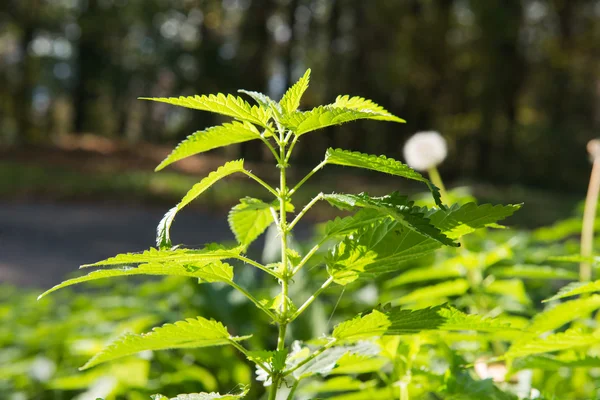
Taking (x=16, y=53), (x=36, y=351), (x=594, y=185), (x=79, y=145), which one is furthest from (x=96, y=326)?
(x=16, y=53)

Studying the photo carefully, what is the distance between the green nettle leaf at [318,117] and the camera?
59 cm

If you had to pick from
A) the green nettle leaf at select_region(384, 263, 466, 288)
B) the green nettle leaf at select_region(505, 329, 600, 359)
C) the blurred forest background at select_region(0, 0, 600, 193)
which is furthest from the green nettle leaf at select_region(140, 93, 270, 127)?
the blurred forest background at select_region(0, 0, 600, 193)

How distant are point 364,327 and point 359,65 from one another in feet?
59.8

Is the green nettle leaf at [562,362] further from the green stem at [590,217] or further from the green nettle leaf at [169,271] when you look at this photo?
the green stem at [590,217]

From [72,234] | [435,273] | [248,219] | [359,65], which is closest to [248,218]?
[248,219]

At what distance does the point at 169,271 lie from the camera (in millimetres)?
604

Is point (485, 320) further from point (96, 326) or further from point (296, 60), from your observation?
point (296, 60)

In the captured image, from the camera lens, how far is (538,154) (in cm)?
1775

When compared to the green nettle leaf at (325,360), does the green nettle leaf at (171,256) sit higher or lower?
higher

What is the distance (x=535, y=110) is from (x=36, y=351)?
21.1 metres

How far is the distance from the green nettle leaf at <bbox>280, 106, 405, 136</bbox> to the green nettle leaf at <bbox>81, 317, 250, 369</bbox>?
0.22 metres

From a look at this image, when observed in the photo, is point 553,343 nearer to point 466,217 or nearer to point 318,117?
point 466,217

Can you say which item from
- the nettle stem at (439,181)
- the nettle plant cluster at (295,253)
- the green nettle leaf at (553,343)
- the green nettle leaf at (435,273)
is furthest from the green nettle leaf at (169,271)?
the green nettle leaf at (435,273)

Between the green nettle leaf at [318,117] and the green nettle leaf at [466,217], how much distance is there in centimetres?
13
